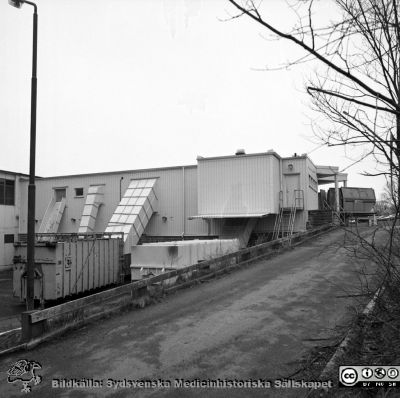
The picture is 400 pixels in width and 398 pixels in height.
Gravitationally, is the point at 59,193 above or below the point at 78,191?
below

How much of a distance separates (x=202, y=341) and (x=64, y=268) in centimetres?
856

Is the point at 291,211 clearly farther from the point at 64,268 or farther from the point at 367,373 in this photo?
the point at 367,373

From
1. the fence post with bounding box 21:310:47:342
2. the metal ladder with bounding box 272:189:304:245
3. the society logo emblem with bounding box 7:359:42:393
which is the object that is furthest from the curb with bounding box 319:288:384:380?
the metal ladder with bounding box 272:189:304:245

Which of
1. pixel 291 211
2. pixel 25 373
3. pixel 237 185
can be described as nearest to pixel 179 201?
pixel 237 185

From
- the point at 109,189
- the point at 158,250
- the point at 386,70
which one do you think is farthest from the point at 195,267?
the point at 109,189

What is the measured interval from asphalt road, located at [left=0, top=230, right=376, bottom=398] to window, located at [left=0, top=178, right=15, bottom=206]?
83.6 feet

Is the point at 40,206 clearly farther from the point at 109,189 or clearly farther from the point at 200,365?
the point at 200,365

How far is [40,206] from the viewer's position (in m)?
31.1

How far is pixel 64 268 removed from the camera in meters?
12.9

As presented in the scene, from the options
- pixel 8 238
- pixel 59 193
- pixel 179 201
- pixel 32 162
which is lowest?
pixel 8 238

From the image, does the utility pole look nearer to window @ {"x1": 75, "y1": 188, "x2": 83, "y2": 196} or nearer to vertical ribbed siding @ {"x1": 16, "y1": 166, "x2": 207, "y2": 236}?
vertical ribbed siding @ {"x1": 16, "y1": 166, "x2": 207, "y2": 236}

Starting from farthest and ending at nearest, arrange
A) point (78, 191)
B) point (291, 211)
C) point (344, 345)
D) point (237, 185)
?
point (78, 191), point (291, 211), point (237, 185), point (344, 345)

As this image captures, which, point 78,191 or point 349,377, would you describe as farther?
point 78,191

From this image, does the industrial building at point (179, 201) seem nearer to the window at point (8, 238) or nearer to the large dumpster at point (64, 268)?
the window at point (8, 238)
